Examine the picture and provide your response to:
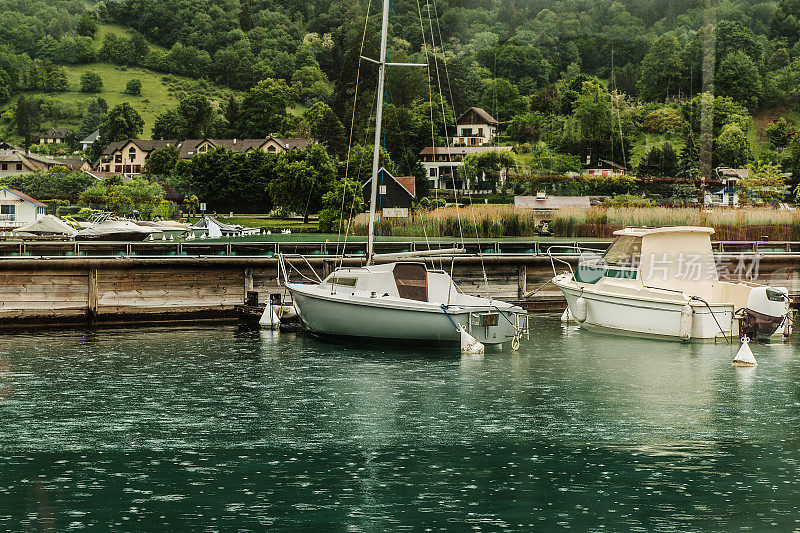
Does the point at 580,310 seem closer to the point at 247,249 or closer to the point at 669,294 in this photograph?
the point at 669,294

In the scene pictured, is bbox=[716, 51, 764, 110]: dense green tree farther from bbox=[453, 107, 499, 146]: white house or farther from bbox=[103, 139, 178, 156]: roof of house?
bbox=[103, 139, 178, 156]: roof of house

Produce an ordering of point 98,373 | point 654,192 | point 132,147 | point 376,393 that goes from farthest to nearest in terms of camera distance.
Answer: point 132,147 → point 654,192 → point 98,373 → point 376,393

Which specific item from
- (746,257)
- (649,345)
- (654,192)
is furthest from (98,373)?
(654,192)

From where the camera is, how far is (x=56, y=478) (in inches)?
698

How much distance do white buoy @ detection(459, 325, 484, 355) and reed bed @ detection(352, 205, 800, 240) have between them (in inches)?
970

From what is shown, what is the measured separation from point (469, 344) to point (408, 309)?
2.24 metres

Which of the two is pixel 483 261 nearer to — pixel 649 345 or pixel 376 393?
pixel 649 345

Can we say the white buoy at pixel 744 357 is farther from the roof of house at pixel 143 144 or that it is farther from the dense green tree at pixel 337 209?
the roof of house at pixel 143 144

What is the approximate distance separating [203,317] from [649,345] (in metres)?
17.2

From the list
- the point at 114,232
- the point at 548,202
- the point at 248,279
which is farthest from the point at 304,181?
the point at 248,279

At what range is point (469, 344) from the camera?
101 feet

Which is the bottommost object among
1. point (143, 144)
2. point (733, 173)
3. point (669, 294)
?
point (669, 294)

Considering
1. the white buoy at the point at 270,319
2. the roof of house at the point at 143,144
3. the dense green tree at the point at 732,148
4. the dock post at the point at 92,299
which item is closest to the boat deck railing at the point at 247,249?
the dock post at the point at 92,299

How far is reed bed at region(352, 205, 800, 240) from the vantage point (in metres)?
56.2
